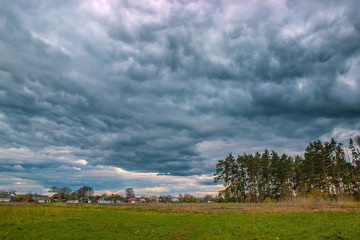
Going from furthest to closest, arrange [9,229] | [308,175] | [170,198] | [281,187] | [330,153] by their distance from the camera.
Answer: [170,198] → [281,187] → [308,175] → [330,153] → [9,229]

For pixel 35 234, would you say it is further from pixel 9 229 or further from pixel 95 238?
pixel 95 238

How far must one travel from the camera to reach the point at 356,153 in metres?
76.0

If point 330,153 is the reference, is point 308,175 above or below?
below

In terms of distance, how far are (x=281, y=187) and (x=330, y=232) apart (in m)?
81.1

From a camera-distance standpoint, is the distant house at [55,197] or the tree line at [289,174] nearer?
the tree line at [289,174]

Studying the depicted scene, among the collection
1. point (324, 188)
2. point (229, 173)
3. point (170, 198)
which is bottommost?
point (170, 198)

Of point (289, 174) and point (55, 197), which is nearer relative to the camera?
point (289, 174)

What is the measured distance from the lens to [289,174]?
87.1 metres

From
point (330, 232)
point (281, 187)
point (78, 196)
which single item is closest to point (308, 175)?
point (281, 187)

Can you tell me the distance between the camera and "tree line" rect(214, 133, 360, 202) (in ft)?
230

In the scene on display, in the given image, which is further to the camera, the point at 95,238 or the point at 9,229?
the point at 9,229

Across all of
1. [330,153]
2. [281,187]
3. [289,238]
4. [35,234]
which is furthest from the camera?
[281,187]

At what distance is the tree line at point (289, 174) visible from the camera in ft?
230

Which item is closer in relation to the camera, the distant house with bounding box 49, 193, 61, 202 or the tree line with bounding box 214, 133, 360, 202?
the tree line with bounding box 214, 133, 360, 202
